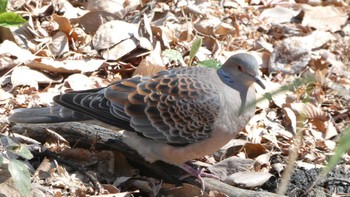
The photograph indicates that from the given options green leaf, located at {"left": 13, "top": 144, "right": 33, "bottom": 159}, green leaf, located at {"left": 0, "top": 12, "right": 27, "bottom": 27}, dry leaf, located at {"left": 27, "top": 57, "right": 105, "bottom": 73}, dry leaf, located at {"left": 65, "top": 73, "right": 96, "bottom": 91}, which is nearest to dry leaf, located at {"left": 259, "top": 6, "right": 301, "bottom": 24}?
dry leaf, located at {"left": 27, "top": 57, "right": 105, "bottom": 73}

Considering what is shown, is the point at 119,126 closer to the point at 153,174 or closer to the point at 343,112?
the point at 153,174

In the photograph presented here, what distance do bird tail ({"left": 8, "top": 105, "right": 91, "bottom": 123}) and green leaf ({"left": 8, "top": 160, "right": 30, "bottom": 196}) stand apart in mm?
771

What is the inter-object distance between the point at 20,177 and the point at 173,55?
2.17 meters

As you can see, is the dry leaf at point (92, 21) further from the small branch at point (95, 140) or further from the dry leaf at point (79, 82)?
the small branch at point (95, 140)

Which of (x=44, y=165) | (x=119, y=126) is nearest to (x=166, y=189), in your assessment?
(x=119, y=126)

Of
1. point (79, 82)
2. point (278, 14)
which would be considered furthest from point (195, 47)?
point (278, 14)

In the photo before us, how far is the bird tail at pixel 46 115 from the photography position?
429 cm

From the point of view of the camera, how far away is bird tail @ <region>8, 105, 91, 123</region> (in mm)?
4289

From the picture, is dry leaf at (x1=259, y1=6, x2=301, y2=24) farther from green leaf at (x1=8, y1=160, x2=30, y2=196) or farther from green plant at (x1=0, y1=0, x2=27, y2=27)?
green leaf at (x1=8, y1=160, x2=30, y2=196)

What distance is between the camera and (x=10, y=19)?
15.1 feet

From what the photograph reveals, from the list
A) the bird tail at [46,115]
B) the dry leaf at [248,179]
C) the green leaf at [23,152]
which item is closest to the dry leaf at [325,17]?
the dry leaf at [248,179]

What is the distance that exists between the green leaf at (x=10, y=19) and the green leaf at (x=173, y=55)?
1.27 meters

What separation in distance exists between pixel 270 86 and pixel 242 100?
115 cm

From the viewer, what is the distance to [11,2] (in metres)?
5.84
